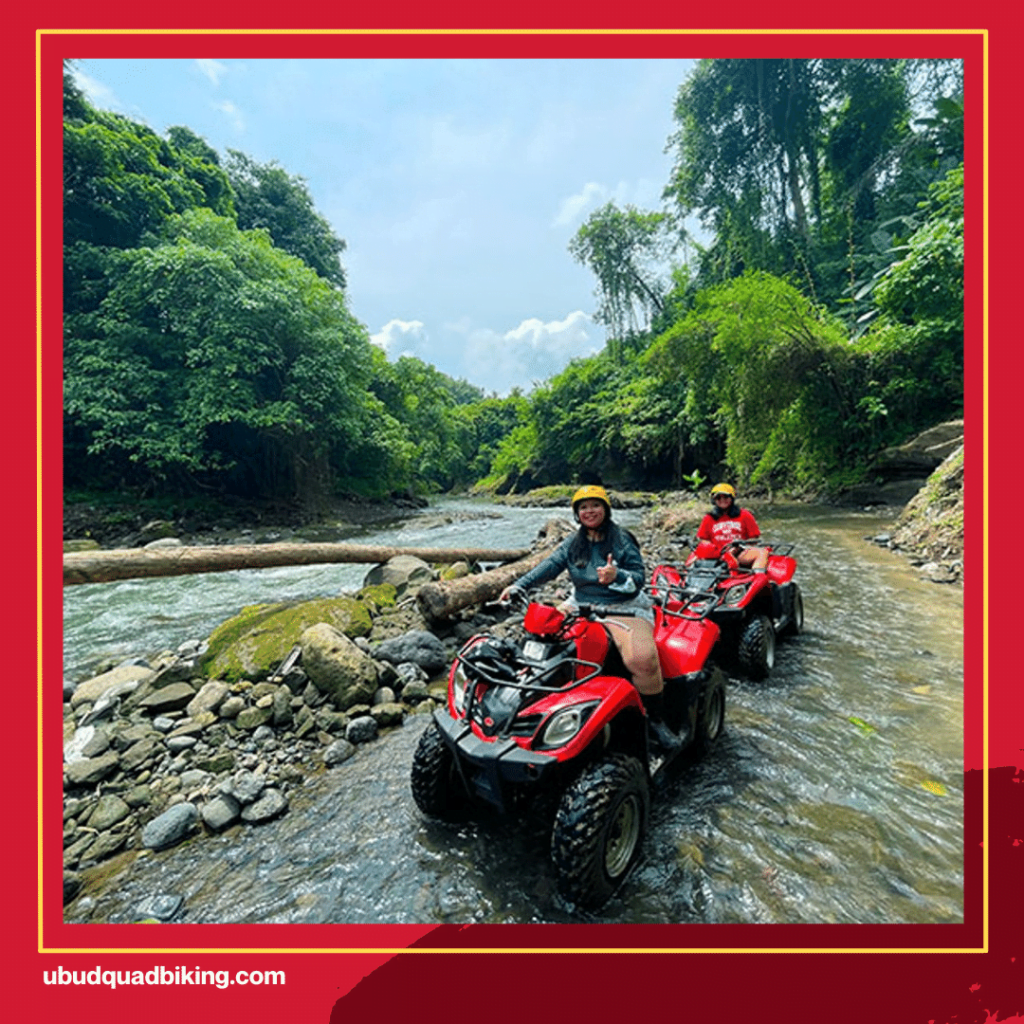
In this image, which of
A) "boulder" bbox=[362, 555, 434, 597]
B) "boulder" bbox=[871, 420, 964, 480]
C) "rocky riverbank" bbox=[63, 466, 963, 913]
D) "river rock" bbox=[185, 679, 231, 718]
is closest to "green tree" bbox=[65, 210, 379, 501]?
"boulder" bbox=[362, 555, 434, 597]

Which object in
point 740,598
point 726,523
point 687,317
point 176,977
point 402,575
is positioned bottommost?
point 176,977

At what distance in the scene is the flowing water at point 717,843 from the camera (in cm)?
189

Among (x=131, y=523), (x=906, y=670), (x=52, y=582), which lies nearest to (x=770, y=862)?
(x=906, y=670)

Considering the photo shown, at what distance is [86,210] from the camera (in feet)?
50.9

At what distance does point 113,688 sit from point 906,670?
690cm

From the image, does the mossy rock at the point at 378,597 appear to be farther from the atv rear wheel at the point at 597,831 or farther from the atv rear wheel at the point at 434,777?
the atv rear wheel at the point at 597,831

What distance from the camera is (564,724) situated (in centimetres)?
185

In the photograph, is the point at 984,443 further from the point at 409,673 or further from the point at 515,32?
the point at 409,673

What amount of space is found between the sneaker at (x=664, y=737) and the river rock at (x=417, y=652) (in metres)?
2.45

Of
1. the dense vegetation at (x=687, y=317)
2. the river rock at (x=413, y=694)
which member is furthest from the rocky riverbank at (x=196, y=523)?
the river rock at (x=413, y=694)

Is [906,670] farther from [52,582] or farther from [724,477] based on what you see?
[724,477]

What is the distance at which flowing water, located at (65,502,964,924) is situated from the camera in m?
1.89

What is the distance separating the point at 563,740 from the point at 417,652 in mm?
2987

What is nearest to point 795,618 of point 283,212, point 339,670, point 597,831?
point 597,831
